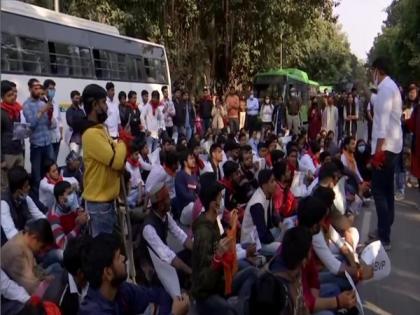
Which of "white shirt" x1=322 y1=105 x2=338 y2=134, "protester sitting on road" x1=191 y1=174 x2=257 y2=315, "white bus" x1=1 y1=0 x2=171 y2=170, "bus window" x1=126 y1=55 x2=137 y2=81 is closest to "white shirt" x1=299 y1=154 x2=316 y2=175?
"protester sitting on road" x1=191 y1=174 x2=257 y2=315

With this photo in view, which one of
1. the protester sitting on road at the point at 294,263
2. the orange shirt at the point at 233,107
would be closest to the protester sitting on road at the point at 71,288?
the protester sitting on road at the point at 294,263

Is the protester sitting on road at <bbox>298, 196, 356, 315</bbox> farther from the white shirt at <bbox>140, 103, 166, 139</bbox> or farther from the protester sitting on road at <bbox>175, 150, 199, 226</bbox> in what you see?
the white shirt at <bbox>140, 103, 166, 139</bbox>

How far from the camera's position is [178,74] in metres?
24.7

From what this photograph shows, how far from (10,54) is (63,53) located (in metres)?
2.20

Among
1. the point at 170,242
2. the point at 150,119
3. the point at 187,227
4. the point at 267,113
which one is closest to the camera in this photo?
the point at 187,227

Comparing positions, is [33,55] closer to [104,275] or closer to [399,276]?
[399,276]

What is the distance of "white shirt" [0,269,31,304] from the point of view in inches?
155

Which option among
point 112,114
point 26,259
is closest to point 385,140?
point 26,259

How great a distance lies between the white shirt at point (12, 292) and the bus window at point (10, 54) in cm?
794

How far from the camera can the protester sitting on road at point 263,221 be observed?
5.58 metres

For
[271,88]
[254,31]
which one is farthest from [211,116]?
[271,88]

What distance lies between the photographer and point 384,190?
6961 mm

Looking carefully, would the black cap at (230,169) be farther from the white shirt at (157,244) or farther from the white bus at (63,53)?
the white bus at (63,53)

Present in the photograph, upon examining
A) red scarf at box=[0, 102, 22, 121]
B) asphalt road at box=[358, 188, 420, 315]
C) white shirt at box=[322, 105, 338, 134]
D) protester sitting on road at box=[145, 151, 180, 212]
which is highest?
red scarf at box=[0, 102, 22, 121]
